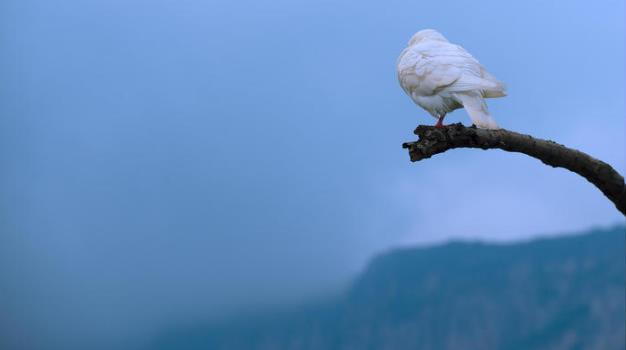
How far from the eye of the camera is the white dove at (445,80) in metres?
6.40

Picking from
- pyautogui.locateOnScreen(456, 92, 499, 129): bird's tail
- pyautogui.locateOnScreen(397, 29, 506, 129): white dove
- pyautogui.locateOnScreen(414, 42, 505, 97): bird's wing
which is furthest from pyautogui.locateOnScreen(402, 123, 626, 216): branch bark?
pyautogui.locateOnScreen(414, 42, 505, 97): bird's wing

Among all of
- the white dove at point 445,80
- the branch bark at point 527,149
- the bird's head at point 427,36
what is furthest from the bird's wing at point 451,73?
the branch bark at point 527,149

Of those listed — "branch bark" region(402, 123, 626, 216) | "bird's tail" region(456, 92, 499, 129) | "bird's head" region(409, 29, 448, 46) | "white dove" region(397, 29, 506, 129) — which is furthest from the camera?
→ "bird's head" region(409, 29, 448, 46)

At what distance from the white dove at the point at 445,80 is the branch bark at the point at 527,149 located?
4.12 feet

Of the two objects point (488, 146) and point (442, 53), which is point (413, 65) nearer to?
point (442, 53)

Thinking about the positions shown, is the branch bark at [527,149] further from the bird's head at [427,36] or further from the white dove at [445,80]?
the bird's head at [427,36]

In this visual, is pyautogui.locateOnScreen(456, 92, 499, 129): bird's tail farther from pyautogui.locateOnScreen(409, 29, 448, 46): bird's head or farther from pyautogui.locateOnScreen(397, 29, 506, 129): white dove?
pyautogui.locateOnScreen(409, 29, 448, 46): bird's head

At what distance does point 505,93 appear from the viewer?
21.1 feet

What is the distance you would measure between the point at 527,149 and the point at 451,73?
2163 millimetres

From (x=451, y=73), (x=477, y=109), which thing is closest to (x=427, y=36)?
(x=451, y=73)

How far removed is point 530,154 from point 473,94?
1.84 meters

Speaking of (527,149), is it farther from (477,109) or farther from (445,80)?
(445,80)

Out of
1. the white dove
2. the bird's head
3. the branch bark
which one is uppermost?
the bird's head

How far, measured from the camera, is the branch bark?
456 centimetres
